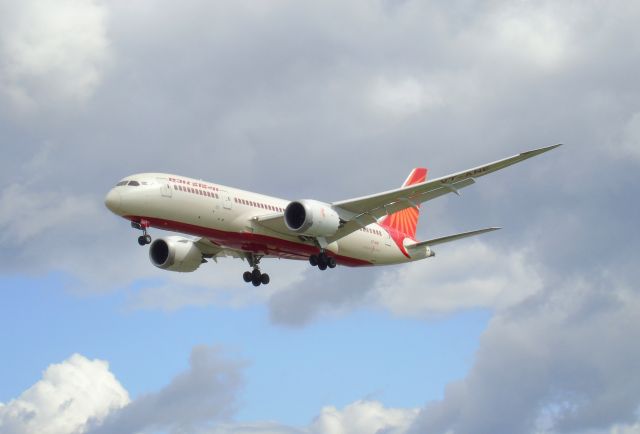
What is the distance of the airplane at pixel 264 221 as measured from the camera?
55938 millimetres

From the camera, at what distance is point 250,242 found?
6009 centimetres

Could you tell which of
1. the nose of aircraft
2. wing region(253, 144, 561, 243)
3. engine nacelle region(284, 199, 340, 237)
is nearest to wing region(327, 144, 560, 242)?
wing region(253, 144, 561, 243)

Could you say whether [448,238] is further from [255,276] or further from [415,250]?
[255,276]

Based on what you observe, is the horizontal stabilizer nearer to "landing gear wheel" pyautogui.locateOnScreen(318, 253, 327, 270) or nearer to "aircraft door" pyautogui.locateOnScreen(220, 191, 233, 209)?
"landing gear wheel" pyautogui.locateOnScreen(318, 253, 327, 270)

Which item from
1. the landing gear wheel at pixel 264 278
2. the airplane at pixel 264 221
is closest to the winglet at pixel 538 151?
the airplane at pixel 264 221

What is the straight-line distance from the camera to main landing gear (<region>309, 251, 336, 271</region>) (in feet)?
203

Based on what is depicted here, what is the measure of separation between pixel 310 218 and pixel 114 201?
391 inches

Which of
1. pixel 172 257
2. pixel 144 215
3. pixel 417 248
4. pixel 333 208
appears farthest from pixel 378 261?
pixel 144 215

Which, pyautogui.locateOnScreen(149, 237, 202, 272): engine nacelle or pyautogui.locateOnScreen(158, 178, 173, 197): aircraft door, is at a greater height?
pyautogui.locateOnScreen(149, 237, 202, 272): engine nacelle

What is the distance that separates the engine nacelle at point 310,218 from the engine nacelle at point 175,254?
976 cm

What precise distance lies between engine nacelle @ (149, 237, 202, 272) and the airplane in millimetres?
58

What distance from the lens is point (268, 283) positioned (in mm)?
67062

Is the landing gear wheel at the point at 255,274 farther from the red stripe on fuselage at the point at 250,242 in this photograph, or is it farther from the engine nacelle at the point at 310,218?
the engine nacelle at the point at 310,218

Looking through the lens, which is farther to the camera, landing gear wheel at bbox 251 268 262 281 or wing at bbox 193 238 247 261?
landing gear wheel at bbox 251 268 262 281
